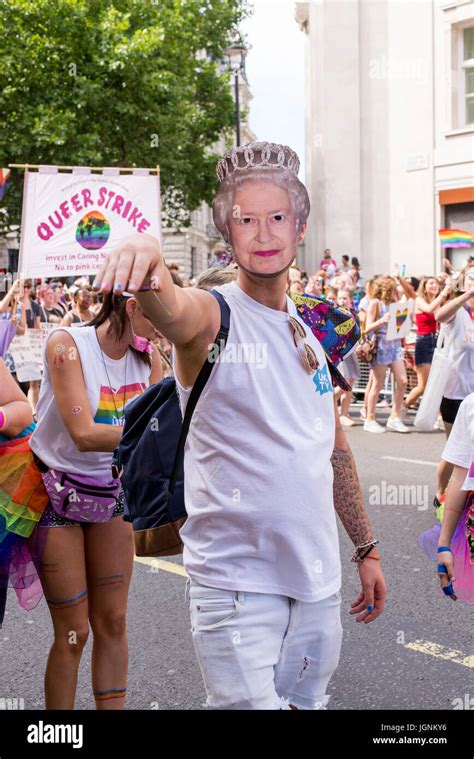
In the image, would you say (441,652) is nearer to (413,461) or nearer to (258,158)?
(258,158)

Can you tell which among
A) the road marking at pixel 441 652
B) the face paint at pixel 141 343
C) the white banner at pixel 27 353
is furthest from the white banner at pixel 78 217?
the face paint at pixel 141 343

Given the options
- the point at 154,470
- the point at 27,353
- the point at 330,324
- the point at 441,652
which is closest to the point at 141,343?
the point at 154,470

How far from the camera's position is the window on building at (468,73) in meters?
21.1

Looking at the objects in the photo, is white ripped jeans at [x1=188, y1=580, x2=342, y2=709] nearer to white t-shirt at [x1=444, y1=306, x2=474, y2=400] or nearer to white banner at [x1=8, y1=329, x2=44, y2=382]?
white t-shirt at [x1=444, y1=306, x2=474, y2=400]

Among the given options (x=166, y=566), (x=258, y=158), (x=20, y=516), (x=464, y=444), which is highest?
(x=258, y=158)

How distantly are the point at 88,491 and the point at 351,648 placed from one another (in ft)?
6.29

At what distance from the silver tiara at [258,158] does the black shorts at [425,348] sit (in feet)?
32.0

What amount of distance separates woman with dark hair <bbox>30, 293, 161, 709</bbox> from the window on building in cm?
1976

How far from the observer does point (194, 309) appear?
1969mm

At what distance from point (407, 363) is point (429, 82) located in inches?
419

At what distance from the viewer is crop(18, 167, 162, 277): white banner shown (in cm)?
989

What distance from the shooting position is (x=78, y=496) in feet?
10.2

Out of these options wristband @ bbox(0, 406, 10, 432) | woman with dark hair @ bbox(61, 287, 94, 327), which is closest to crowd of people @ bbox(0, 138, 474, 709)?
wristband @ bbox(0, 406, 10, 432)
